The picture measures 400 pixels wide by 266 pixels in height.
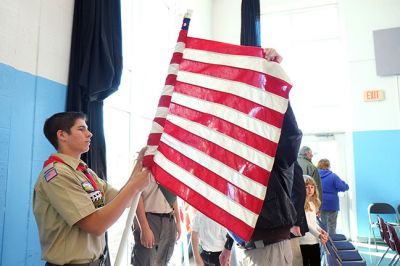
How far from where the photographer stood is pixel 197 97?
4.68ft

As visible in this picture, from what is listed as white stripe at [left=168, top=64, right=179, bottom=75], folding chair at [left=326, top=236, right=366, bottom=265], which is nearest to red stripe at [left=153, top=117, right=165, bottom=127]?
white stripe at [left=168, top=64, right=179, bottom=75]

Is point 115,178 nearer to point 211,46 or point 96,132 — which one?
point 96,132

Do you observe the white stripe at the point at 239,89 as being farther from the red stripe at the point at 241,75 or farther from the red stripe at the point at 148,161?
the red stripe at the point at 148,161

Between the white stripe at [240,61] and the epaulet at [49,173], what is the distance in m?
0.77

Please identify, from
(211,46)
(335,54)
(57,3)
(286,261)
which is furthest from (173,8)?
(286,261)

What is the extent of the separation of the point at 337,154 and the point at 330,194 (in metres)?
2.00

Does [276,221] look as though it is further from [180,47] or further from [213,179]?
[180,47]

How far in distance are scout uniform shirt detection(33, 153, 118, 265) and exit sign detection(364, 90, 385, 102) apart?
6704mm

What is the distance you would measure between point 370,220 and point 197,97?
604 cm

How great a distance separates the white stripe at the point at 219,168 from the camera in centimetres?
126

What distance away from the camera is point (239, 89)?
1.38 meters

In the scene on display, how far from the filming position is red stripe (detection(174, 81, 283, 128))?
1.32m

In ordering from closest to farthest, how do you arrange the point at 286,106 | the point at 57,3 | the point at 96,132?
the point at 286,106 → the point at 57,3 → the point at 96,132

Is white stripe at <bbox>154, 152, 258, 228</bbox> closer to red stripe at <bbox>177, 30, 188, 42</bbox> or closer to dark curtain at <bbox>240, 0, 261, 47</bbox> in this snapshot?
red stripe at <bbox>177, 30, 188, 42</bbox>
